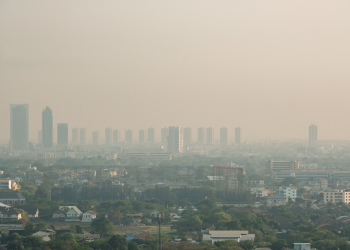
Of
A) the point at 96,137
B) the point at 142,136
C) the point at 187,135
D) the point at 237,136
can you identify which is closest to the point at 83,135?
the point at 96,137

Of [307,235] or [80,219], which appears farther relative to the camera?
[80,219]

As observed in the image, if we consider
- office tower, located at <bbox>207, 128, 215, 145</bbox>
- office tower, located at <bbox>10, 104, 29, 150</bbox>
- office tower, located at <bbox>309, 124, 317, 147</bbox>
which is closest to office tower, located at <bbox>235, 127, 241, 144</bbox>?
office tower, located at <bbox>207, 128, 215, 145</bbox>

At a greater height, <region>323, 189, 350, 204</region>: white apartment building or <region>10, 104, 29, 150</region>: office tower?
<region>10, 104, 29, 150</region>: office tower

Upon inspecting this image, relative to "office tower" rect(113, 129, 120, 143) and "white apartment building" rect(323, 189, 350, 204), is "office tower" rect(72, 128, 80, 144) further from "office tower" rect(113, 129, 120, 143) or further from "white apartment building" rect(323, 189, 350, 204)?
"white apartment building" rect(323, 189, 350, 204)

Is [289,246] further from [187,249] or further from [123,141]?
[123,141]

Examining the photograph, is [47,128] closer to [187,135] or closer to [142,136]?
[142,136]

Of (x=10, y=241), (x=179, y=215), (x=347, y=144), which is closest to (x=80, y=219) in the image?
(x=179, y=215)

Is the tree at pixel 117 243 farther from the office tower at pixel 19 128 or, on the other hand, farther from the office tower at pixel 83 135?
the office tower at pixel 83 135
